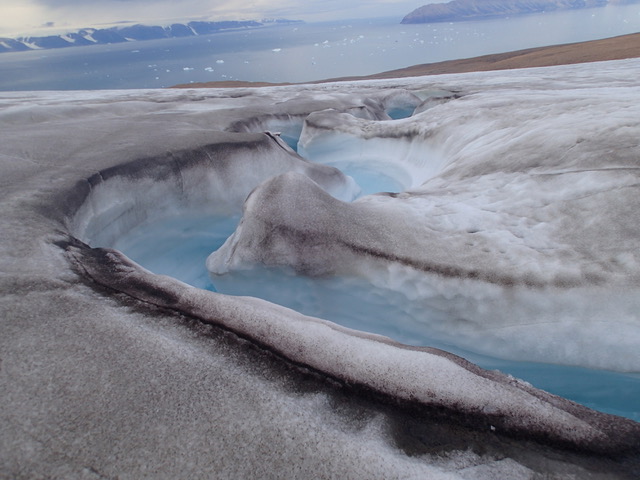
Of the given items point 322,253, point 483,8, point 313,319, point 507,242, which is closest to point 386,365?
point 313,319

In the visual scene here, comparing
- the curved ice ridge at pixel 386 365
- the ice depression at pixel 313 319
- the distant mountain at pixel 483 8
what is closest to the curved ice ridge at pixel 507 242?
the ice depression at pixel 313 319

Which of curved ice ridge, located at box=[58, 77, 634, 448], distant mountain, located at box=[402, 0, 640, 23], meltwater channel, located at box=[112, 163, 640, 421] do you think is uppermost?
distant mountain, located at box=[402, 0, 640, 23]

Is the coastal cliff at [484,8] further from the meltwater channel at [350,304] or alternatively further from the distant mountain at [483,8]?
the meltwater channel at [350,304]

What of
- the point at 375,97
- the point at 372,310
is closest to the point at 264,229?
the point at 372,310

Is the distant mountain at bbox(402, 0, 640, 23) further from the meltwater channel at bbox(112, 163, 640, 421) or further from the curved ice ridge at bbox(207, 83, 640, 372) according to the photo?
the meltwater channel at bbox(112, 163, 640, 421)

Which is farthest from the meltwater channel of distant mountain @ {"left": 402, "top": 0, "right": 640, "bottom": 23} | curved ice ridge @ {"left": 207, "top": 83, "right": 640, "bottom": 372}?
distant mountain @ {"left": 402, "top": 0, "right": 640, "bottom": 23}

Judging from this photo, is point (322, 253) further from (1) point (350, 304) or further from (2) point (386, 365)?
(2) point (386, 365)

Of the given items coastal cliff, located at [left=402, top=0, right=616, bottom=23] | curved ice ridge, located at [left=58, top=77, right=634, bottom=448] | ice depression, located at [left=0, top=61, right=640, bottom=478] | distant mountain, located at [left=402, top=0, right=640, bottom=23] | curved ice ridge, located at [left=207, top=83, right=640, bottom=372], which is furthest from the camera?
coastal cliff, located at [left=402, top=0, right=616, bottom=23]
